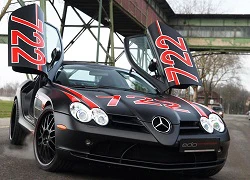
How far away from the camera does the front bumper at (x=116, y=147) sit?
11.9 feet

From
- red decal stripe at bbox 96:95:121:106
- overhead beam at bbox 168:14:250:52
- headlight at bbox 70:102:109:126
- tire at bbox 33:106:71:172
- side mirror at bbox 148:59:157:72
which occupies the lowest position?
tire at bbox 33:106:71:172

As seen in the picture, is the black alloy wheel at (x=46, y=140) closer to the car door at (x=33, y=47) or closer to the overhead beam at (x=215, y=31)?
the car door at (x=33, y=47)

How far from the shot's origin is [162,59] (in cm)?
584

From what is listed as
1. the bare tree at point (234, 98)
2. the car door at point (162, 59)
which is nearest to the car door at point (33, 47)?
the car door at point (162, 59)

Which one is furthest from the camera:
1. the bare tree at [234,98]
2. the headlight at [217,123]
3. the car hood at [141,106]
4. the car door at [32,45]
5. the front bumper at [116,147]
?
the bare tree at [234,98]

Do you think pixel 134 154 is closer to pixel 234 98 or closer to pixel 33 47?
pixel 33 47

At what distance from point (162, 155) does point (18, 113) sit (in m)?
2.90

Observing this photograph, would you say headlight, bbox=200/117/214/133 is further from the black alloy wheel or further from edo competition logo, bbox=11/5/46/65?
edo competition logo, bbox=11/5/46/65

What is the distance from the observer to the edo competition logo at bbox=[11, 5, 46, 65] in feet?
16.0

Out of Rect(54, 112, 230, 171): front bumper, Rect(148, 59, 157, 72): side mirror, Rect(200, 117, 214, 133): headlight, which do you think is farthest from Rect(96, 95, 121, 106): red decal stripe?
Rect(148, 59, 157, 72): side mirror

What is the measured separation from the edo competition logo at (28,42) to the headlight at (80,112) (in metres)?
1.18

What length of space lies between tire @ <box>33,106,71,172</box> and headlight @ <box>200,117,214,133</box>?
1418 mm

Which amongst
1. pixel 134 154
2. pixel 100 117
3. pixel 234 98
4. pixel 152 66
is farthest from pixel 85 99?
pixel 234 98

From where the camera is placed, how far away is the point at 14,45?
5.06 metres
